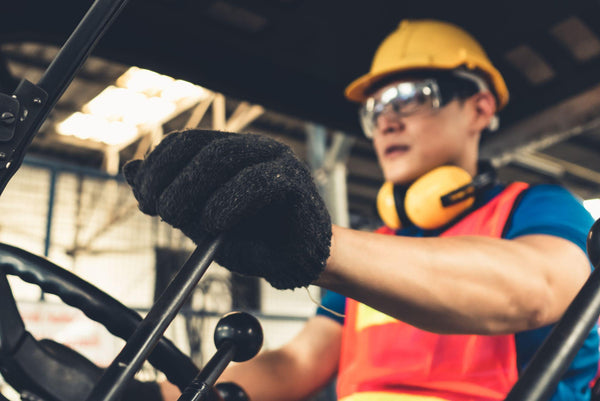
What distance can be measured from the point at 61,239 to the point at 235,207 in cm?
391

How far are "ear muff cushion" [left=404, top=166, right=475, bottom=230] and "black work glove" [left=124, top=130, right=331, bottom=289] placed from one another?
871 millimetres

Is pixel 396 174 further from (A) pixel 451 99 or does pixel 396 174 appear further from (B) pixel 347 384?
(B) pixel 347 384

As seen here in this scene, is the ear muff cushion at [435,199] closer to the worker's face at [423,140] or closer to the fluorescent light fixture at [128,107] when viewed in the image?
the worker's face at [423,140]

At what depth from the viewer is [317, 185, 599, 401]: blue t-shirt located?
4.05 ft

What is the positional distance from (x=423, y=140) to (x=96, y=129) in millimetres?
8339

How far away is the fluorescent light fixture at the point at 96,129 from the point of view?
8.91m

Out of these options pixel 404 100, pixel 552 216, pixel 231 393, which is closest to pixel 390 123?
pixel 404 100

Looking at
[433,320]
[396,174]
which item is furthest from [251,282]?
[433,320]

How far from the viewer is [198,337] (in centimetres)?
434

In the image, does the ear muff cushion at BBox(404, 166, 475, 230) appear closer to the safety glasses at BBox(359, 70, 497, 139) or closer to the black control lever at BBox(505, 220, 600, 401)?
the safety glasses at BBox(359, 70, 497, 139)

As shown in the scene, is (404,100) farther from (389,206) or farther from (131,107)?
(131,107)

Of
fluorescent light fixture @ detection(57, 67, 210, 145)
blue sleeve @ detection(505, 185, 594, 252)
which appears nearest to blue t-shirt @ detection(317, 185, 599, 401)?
blue sleeve @ detection(505, 185, 594, 252)

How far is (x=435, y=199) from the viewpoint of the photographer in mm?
1602

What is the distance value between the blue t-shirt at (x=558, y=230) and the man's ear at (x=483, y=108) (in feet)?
1.81
